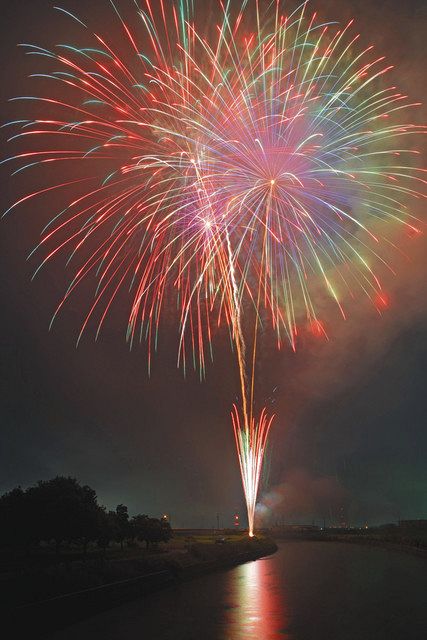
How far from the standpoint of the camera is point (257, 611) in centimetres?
1984

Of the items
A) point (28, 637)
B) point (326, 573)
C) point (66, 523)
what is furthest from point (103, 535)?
point (28, 637)

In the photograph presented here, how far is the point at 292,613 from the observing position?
19.1 meters

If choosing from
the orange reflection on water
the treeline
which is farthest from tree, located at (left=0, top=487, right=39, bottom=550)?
the orange reflection on water

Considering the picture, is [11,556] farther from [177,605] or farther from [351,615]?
[351,615]

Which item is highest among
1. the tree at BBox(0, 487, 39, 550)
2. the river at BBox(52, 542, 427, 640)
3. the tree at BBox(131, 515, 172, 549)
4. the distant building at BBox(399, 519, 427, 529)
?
the distant building at BBox(399, 519, 427, 529)

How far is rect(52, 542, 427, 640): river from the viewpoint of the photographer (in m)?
15.2

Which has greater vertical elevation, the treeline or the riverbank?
the treeline

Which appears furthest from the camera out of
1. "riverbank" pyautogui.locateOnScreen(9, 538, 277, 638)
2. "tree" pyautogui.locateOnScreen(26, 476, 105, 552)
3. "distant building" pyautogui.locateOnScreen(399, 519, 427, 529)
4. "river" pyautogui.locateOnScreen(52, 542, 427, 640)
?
"distant building" pyautogui.locateOnScreen(399, 519, 427, 529)

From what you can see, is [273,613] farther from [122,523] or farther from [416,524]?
[416,524]

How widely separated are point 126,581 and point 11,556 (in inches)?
1236

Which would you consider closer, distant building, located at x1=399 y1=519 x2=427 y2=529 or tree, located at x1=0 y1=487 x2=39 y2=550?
tree, located at x1=0 y1=487 x2=39 y2=550

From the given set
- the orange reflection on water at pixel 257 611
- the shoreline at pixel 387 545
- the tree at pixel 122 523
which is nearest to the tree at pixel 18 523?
the tree at pixel 122 523

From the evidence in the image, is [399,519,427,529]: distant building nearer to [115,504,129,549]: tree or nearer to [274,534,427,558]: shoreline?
[274,534,427,558]: shoreline

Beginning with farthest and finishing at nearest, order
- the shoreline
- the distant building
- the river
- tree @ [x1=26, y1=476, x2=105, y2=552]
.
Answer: the distant building, the shoreline, tree @ [x1=26, y1=476, x2=105, y2=552], the river
